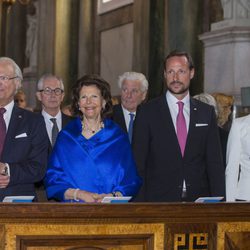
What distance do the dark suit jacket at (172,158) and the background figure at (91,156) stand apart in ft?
1.53

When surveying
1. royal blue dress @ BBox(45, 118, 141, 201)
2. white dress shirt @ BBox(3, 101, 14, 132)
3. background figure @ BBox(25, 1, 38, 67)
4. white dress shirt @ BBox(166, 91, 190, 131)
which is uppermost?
background figure @ BBox(25, 1, 38, 67)

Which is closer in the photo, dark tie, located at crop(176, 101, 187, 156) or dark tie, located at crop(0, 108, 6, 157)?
dark tie, located at crop(0, 108, 6, 157)

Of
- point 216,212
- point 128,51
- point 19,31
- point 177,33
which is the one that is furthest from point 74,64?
point 216,212

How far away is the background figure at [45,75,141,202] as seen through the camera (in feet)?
18.8

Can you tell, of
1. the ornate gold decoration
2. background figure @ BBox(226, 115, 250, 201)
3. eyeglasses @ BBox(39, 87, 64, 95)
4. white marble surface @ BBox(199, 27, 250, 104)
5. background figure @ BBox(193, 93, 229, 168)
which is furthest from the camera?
white marble surface @ BBox(199, 27, 250, 104)

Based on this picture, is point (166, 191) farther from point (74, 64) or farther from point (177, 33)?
point (74, 64)

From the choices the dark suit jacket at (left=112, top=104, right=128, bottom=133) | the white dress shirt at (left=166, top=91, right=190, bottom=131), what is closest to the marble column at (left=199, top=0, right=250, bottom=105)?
the dark suit jacket at (left=112, top=104, right=128, bottom=133)

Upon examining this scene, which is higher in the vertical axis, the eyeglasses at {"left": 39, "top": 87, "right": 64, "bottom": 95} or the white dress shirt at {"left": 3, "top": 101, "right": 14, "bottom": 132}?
the eyeglasses at {"left": 39, "top": 87, "right": 64, "bottom": 95}

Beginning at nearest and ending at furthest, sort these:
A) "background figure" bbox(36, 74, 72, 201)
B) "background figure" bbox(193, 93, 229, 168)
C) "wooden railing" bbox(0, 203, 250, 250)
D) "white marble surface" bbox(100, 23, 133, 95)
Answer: "wooden railing" bbox(0, 203, 250, 250) < "background figure" bbox(193, 93, 229, 168) < "background figure" bbox(36, 74, 72, 201) < "white marble surface" bbox(100, 23, 133, 95)

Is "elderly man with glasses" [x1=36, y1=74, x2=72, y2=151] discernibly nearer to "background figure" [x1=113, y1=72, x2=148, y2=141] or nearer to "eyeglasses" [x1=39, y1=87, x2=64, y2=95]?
"eyeglasses" [x1=39, y1=87, x2=64, y2=95]

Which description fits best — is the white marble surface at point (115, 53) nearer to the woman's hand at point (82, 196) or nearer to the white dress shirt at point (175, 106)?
the white dress shirt at point (175, 106)

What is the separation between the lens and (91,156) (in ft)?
19.0

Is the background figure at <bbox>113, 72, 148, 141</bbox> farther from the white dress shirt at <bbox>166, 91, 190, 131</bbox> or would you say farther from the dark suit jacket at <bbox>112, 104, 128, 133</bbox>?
the white dress shirt at <bbox>166, 91, 190, 131</bbox>

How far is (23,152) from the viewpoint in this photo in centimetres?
586
